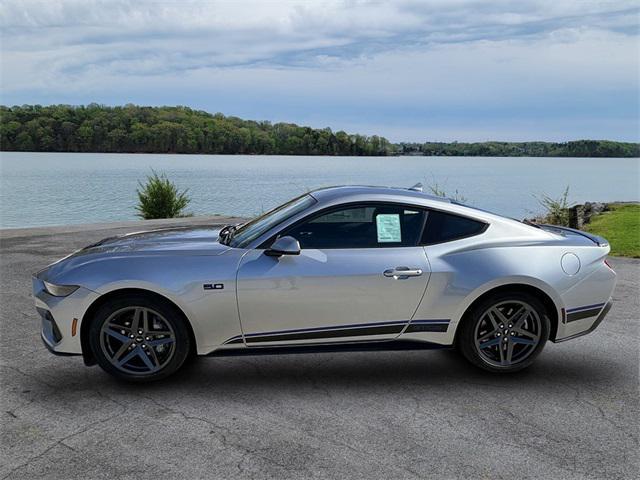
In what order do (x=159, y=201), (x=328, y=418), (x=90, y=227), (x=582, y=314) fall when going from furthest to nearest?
(x=159, y=201) < (x=90, y=227) < (x=582, y=314) < (x=328, y=418)

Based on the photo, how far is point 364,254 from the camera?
4922 millimetres

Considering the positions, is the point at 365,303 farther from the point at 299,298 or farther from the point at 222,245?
the point at 222,245

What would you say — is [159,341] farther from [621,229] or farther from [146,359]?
[621,229]

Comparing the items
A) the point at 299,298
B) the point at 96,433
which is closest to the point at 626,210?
the point at 299,298

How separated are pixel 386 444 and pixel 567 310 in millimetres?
2119

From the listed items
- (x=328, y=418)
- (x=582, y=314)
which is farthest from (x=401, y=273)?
(x=582, y=314)

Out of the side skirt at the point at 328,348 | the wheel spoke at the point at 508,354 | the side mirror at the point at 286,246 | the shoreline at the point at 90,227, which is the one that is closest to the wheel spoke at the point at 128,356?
the side skirt at the point at 328,348

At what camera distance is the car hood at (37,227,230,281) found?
4.91 m

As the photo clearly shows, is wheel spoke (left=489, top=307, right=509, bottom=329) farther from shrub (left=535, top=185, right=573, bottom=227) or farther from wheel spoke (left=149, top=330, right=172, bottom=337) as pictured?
shrub (left=535, top=185, right=573, bottom=227)

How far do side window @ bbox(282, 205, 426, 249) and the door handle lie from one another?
223 mm

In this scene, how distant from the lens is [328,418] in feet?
14.2

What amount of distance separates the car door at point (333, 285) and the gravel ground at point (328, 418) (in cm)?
49

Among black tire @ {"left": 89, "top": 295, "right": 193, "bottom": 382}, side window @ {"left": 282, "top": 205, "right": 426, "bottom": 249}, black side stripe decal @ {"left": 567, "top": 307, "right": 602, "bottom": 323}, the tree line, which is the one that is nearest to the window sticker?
side window @ {"left": 282, "top": 205, "right": 426, "bottom": 249}

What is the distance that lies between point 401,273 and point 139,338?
207 cm
